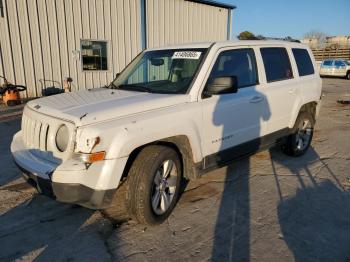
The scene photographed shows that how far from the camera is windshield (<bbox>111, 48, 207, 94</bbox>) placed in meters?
3.80

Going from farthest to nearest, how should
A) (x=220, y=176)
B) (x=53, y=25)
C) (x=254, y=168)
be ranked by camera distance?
(x=53, y=25) < (x=254, y=168) < (x=220, y=176)

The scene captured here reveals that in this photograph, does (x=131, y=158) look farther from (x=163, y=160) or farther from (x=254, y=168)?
(x=254, y=168)

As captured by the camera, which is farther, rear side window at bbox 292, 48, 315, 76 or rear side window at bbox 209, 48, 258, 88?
rear side window at bbox 292, 48, 315, 76

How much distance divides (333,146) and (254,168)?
2.40 meters

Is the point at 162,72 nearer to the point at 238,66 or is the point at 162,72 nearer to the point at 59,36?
the point at 238,66

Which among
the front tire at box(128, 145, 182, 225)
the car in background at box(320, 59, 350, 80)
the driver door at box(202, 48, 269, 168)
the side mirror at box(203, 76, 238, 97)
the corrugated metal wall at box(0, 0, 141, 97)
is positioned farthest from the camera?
the car in background at box(320, 59, 350, 80)

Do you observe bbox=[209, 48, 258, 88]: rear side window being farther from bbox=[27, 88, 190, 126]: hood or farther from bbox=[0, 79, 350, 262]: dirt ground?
bbox=[0, 79, 350, 262]: dirt ground

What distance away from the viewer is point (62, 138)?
2975 mm

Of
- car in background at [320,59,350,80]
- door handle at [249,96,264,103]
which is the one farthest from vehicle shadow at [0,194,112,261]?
car in background at [320,59,350,80]

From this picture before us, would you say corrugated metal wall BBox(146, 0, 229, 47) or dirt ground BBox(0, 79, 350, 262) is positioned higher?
corrugated metal wall BBox(146, 0, 229, 47)

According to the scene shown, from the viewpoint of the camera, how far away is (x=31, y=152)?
330cm

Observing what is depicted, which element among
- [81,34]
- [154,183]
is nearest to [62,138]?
[154,183]

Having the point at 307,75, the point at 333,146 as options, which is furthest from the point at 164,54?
the point at 333,146

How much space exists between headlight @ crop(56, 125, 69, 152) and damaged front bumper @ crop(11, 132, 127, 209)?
0.53 feet
